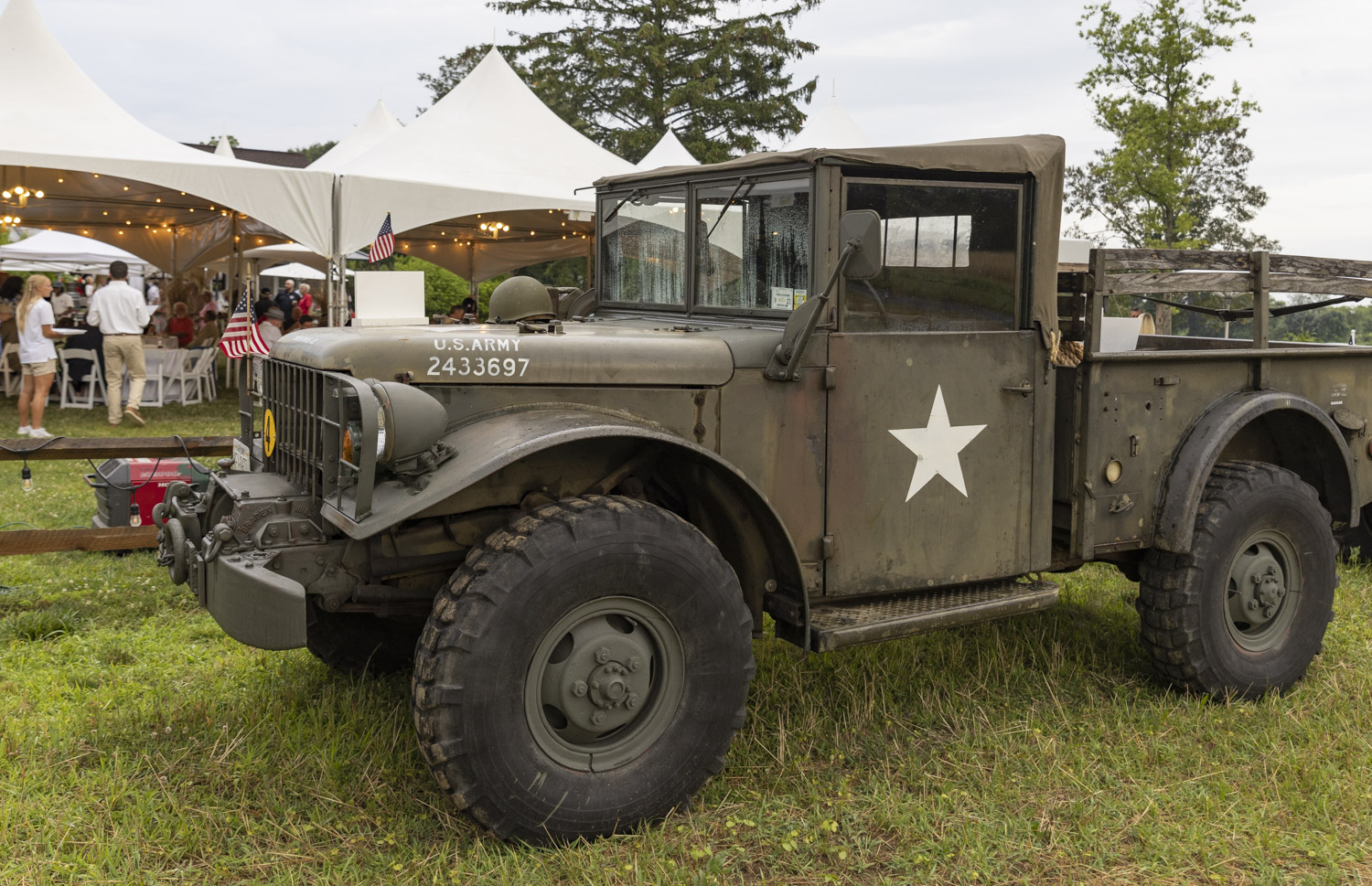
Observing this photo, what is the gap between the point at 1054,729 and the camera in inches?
164

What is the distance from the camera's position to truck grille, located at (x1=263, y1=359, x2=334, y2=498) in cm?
345

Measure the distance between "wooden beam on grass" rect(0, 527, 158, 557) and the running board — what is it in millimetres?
3305

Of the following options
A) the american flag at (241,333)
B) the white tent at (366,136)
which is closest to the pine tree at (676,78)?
the white tent at (366,136)

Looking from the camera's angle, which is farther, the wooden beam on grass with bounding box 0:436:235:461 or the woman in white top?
the woman in white top

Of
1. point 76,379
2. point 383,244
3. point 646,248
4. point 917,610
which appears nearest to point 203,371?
point 76,379

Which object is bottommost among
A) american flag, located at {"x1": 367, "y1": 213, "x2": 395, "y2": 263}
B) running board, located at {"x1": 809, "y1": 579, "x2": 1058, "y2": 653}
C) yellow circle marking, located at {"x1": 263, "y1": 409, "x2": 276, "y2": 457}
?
running board, located at {"x1": 809, "y1": 579, "x2": 1058, "y2": 653}

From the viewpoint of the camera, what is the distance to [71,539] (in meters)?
5.55

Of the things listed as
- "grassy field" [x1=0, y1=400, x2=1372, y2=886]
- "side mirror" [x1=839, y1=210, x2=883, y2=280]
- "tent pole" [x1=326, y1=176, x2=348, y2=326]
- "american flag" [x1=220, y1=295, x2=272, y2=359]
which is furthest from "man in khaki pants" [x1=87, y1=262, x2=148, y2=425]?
"side mirror" [x1=839, y1=210, x2=883, y2=280]

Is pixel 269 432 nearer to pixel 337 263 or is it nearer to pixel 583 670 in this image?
pixel 583 670

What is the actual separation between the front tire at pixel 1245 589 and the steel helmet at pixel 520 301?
2528mm

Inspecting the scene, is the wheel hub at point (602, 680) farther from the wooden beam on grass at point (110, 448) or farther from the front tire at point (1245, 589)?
the wooden beam on grass at point (110, 448)

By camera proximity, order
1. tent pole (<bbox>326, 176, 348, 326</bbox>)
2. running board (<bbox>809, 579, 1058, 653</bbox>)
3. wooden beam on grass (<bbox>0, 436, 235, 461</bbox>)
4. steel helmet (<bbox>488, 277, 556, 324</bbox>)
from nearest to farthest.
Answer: running board (<bbox>809, 579, 1058, 653</bbox>) < steel helmet (<bbox>488, 277, 556, 324</bbox>) < wooden beam on grass (<bbox>0, 436, 235, 461</bbox>) < tent pole (<bbox>326, 176, 348, 326</bbox>)

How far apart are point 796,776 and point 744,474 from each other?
3.44 feet

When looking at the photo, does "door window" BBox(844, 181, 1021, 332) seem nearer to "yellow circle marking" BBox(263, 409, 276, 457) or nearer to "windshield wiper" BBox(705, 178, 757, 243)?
"windshield wiper" BBox(705, 178, 757, 243)
